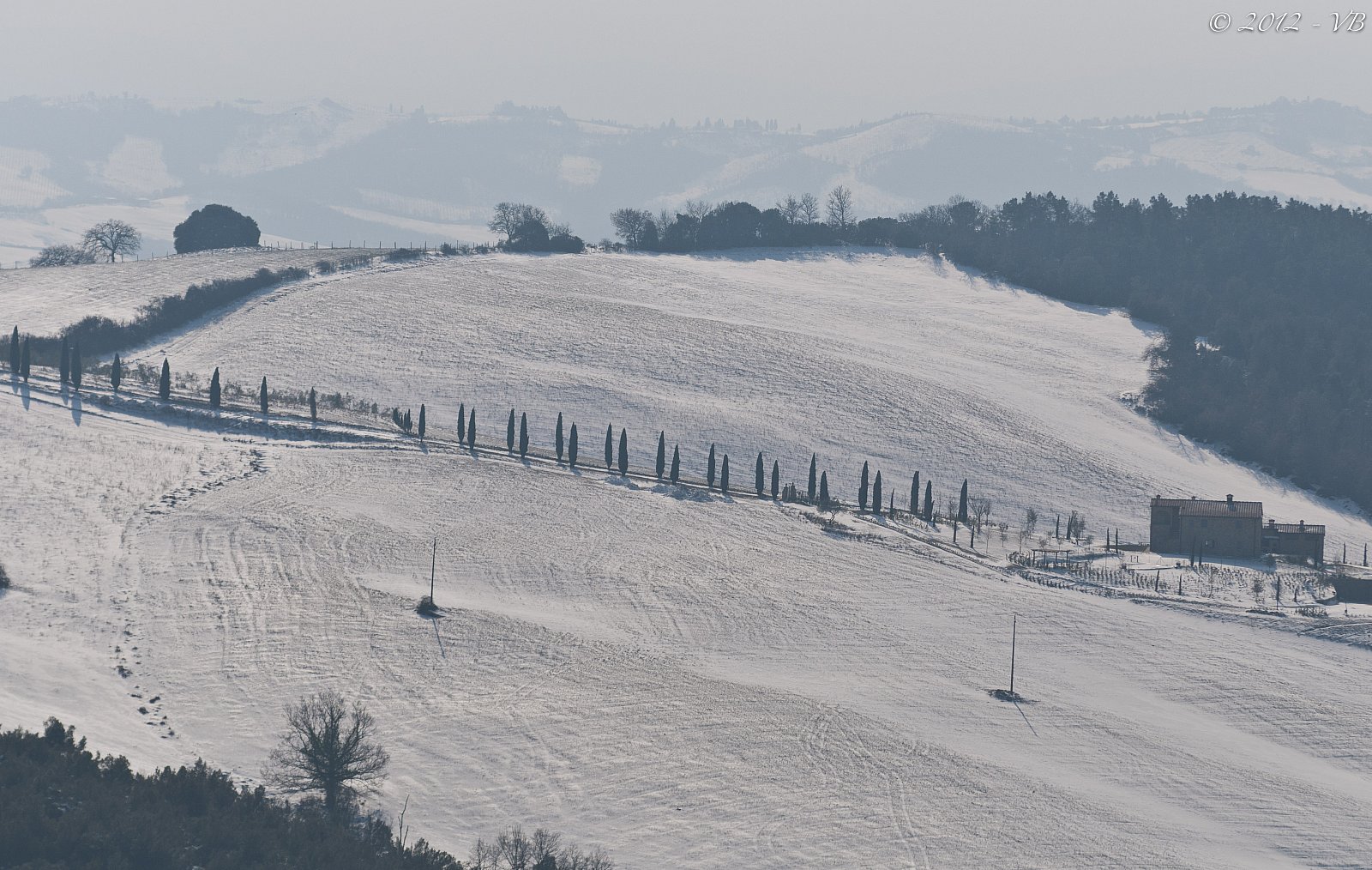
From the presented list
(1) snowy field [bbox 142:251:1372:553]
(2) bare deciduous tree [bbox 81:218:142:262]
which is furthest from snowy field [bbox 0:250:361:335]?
(2) bare deciduous tree [bbox 81:218:142:262]

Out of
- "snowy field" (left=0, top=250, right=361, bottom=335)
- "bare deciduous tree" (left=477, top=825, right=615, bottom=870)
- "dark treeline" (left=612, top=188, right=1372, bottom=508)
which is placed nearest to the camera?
"bare deciduous tree" (left=477, top=825, right=615, bottom=870)

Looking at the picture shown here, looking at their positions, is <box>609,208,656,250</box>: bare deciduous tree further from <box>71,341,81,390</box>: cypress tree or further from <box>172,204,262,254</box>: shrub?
<box>71,341,81,390</box>: cypress tree

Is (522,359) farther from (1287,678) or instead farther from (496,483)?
(1287,678)

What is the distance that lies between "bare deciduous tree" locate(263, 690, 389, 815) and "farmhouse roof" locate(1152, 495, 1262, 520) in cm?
5184

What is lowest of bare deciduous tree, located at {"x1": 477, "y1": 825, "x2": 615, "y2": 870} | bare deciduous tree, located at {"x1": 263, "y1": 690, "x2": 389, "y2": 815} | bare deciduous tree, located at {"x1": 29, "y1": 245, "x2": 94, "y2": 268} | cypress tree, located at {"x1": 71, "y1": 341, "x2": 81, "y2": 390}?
bare deciduous tree, located at {"x1": 477, "y1": 825, "x2": 615, "y2": 870}

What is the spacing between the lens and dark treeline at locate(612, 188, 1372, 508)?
12406 cm

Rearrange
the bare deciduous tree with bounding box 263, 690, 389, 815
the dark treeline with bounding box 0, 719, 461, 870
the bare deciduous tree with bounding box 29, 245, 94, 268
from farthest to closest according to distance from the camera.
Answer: the bare deciduous tree with bounding box 29, 245, 94, 268 → the bare deciduous tree with bounding box 263, 690, 389, 815 → the dark treeline with bounding box 0, 719, 461, 870

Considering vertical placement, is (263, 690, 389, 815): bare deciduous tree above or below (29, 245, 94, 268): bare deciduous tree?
below

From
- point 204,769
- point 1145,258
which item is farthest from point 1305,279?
point 204,769

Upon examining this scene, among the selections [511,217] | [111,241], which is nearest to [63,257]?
[111,241]

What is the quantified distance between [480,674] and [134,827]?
19.9 meters

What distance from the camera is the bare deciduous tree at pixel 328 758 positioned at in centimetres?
5256

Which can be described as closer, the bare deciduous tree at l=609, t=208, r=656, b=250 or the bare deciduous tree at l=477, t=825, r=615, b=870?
the bare deciduous tree at l=477, t=825, r=615, b=870

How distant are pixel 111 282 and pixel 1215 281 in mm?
100310
